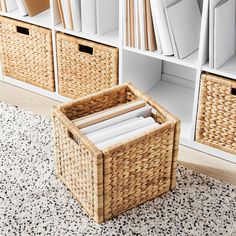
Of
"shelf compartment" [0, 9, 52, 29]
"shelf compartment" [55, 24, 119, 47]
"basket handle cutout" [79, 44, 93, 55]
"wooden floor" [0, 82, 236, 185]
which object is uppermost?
"shelf compartment" [0, 9, 52, 29]

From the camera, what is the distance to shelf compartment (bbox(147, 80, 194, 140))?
2.02 metres

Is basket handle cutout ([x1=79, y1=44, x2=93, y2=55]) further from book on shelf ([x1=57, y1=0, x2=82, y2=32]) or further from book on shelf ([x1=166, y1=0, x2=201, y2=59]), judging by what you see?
book on shelf ([x1=166, y1=0, x2=201, y2=59])

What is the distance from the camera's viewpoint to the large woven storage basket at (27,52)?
84.0 inches

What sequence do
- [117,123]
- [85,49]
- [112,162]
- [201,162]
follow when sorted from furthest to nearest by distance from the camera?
[85,49], [201,162], [117,123], [112,162]

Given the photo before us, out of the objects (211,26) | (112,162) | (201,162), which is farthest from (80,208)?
(211,26)

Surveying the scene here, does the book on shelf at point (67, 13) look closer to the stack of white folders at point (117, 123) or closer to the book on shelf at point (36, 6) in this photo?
the book on shelf at point (36, 6)

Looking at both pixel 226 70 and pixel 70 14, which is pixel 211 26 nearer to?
pixel 226 70

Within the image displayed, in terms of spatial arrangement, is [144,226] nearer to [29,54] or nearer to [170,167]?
[170,167]

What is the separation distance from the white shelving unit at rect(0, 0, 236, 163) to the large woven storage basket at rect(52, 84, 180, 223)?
22 cm

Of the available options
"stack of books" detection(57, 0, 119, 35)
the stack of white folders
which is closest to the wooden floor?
the stack of white folders

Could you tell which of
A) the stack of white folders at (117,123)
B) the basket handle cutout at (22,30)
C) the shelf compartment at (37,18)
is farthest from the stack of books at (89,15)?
the stack of white folders at (117,123)

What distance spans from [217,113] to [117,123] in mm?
394

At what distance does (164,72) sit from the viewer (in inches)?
88.7

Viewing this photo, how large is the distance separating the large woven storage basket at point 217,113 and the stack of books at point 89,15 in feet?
1.54
